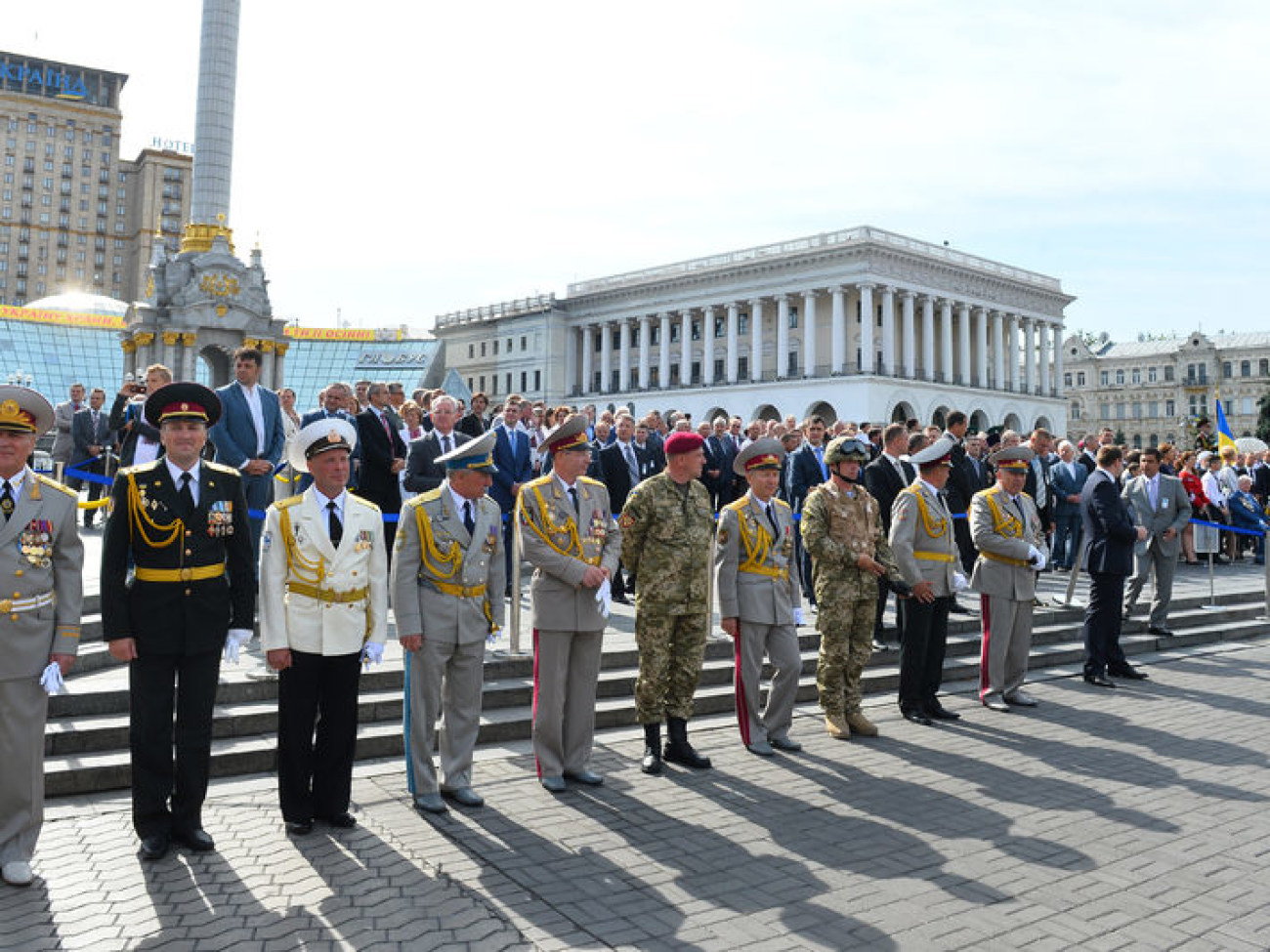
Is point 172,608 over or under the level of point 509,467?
under

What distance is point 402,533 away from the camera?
5.96 m

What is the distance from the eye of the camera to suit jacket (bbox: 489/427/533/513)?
10.0 m

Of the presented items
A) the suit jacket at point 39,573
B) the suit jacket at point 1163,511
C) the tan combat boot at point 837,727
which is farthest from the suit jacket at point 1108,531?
the suit jacket at point 39,573

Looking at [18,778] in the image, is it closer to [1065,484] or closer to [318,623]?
[318,623]

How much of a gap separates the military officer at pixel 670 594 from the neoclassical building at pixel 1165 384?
98804 mm

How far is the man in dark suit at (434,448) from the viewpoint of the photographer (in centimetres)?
923

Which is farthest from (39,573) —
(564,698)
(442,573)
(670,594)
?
(670,594)

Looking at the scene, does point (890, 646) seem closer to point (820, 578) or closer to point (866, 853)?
point (820, 578)

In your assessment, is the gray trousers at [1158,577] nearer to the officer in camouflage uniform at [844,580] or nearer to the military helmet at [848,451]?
the officer in camouflage uniform at [844,580]

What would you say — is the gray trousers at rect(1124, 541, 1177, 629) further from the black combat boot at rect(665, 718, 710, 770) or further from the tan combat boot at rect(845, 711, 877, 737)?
the black combat boot at rect(665, 718, 710, 770)

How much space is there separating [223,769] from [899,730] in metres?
5.29

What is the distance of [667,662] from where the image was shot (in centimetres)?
686

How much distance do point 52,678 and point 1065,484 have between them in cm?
1527

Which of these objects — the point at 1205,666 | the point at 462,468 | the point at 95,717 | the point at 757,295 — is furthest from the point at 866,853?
the point at 757,295
